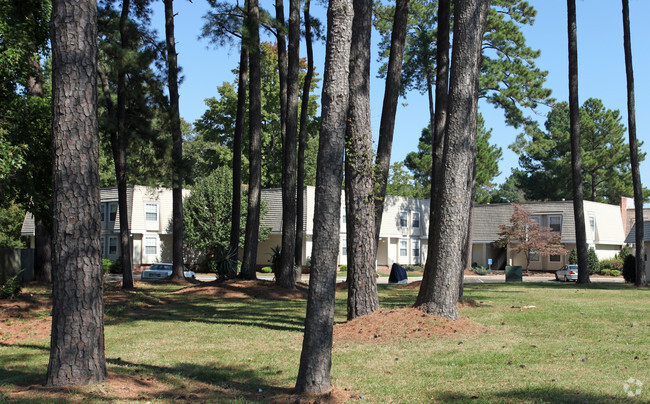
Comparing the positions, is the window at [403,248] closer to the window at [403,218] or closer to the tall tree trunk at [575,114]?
the window at [403,218]

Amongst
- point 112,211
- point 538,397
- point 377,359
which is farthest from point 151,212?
point 538,397

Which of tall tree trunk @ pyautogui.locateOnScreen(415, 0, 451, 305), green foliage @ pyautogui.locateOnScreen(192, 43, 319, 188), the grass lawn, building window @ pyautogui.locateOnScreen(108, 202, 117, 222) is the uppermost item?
green foliage @ pyautogui.locateOnScreen(192, 43, 319, 188)

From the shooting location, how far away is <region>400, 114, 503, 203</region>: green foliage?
5497cm

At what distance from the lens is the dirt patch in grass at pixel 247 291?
58.9ft

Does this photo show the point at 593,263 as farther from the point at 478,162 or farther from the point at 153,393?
the point at 153,393

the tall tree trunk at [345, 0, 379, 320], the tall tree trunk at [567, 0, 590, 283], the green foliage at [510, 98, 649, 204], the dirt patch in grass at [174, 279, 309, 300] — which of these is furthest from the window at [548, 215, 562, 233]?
the tall tree trunk at [345, 0, 379, 320]

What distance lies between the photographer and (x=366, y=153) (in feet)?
36.1

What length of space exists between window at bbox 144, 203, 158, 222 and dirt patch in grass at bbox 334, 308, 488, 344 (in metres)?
33.2

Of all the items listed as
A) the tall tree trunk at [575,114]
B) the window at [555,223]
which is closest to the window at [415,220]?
the window at [555,223]

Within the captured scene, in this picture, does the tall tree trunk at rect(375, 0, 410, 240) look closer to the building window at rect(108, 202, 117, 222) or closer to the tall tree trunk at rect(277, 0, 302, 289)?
the tall tree trunk at rect(277, 0, 302, 289)

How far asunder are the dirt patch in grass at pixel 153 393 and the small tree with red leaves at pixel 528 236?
4034cm

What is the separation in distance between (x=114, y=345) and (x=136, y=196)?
107 feet

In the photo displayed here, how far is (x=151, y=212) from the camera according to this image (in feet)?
138

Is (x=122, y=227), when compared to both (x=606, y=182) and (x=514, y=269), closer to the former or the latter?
(x=514, y=269)
